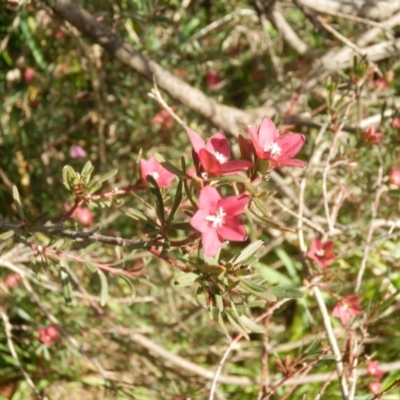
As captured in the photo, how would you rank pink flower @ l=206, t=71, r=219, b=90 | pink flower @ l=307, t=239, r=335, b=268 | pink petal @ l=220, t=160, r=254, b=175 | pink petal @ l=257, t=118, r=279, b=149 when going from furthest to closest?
pink flower @ l=206, t=71, r=219, b=90 < pink flower @ l=307, t=239, r=335, b=268 < pink petal @ l=257, t=118, r=279, b=149 < pink petal @ l=220, t=160, r=254, b=175

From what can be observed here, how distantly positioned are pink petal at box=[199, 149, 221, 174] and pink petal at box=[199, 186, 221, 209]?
0.03 m

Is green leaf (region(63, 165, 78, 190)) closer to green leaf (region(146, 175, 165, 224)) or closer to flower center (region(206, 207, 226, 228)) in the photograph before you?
green leaf (region(146, 175, 165, 224))

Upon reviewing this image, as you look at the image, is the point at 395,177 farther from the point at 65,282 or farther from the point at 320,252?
the point at 65,282

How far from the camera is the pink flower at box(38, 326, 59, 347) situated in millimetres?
1761

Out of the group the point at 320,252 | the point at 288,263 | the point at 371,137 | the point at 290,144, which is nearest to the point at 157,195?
the point at 290,144

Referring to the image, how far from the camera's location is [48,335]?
1.77m

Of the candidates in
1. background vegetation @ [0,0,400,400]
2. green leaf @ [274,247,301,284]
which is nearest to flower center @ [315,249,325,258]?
background vegetation @ [0,0,400,400]

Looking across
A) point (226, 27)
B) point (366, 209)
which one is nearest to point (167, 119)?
point (226, 27)

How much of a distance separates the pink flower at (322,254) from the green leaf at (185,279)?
603 millimetres

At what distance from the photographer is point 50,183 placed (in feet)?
7.04

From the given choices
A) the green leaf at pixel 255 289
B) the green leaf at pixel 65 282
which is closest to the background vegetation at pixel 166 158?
the green leaf at pixel 65 282

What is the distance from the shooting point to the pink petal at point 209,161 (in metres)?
0.76

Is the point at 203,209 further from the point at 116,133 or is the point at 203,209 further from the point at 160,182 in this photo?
the point at 116,133

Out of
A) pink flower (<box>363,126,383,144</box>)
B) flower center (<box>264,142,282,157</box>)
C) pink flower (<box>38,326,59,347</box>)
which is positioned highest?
flower center (<box>264,142,282,157</box>)
